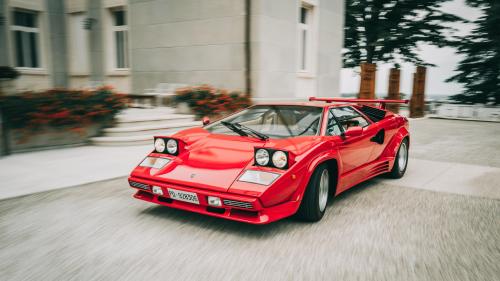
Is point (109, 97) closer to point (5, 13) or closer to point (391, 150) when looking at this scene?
point (391, 150)

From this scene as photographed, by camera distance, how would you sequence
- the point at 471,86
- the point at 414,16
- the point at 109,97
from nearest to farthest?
the point at 109,97 < the point at 471,86 < the point at 414,16

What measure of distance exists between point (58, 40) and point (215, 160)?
1464 cm

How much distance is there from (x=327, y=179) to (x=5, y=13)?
14.4m

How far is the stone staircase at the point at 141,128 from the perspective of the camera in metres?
8.53

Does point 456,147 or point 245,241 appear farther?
point 456,147

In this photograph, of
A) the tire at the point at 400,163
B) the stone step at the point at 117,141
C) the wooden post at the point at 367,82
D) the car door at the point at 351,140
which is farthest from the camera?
the wooden post at the point at 367,82

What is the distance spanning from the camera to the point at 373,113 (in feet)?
19.9

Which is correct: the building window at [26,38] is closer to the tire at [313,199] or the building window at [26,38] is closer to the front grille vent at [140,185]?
the front grille vent at [140,185]

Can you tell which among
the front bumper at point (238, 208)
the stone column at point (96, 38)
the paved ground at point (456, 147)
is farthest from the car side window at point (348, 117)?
the stone column at point (96, 38)

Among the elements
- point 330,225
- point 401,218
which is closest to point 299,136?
point 330,225

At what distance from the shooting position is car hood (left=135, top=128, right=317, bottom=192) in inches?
149

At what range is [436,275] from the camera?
3012mm

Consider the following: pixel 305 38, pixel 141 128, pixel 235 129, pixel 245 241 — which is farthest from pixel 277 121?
pixel 305 38

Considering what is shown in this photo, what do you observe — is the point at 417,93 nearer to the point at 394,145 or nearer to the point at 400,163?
the point at 400,163
